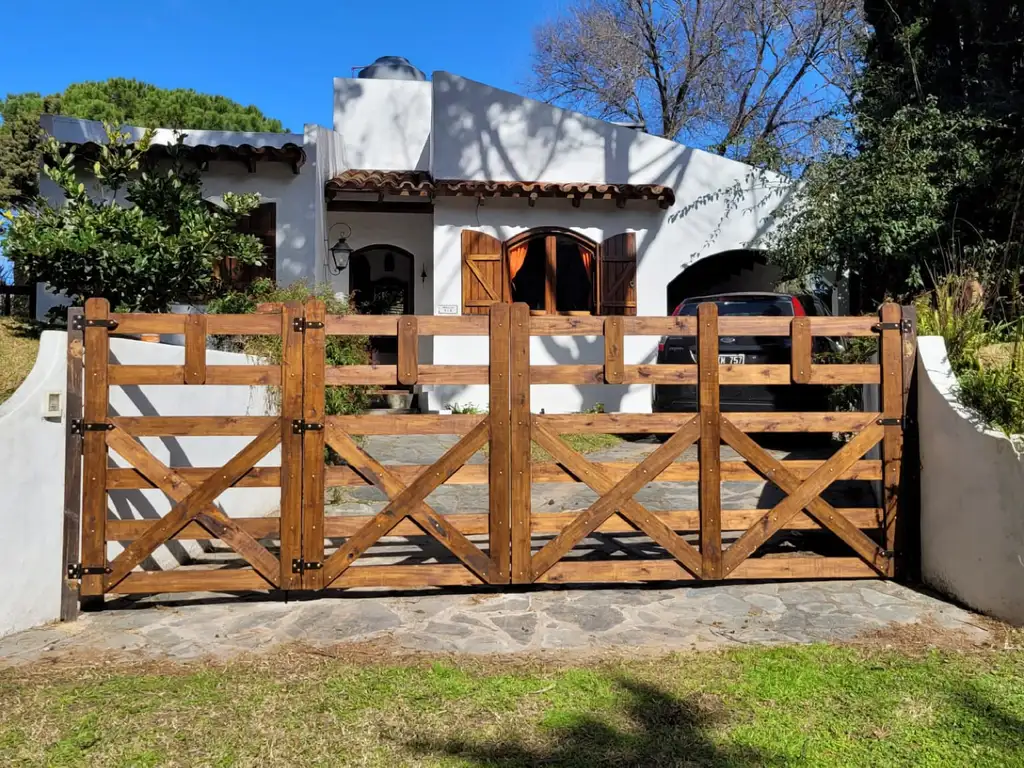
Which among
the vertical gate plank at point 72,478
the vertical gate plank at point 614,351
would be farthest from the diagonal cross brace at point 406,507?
the vertical gate plank at point 72,478

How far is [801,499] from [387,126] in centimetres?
1137

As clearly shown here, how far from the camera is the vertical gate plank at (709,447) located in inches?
184

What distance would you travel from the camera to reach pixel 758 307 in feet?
29.2

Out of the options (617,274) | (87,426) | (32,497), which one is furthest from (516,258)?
(32,497)

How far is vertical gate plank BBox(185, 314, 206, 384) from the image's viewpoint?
4395 mm

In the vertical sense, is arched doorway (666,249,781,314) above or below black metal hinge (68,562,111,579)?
above

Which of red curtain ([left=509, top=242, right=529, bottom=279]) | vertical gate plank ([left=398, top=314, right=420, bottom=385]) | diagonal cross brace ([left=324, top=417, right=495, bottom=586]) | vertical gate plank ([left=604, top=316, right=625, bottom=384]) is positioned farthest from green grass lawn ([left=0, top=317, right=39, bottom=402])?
red curtain ([left=509, top=242, right=529, bottom=279])

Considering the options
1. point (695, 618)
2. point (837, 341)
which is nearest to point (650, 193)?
point (837, 341)

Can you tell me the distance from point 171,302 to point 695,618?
608 centimetres

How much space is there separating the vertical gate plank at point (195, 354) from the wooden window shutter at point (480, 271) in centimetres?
700

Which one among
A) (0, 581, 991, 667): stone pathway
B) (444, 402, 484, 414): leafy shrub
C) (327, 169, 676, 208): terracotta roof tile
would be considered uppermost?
(327, 169, 676, 208): terracotta roof tile

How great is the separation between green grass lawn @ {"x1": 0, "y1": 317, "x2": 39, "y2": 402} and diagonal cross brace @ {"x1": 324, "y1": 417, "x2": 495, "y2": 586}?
2583mm

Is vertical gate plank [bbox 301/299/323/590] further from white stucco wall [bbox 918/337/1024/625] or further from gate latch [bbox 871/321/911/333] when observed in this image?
white stucco wall [bbox 918/337/1024/625]

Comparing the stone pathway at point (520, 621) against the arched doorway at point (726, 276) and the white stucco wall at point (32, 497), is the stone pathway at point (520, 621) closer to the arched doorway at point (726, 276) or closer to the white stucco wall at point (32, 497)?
the white stucco wall at point (32, 497)
